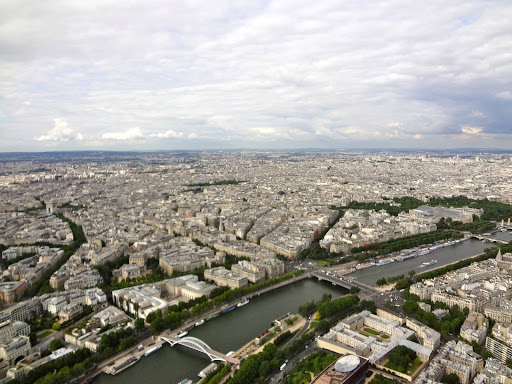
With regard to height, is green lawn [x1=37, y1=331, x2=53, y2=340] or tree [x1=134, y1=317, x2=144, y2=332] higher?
tree [x1=134, y1=317, x2=144, y2=332]

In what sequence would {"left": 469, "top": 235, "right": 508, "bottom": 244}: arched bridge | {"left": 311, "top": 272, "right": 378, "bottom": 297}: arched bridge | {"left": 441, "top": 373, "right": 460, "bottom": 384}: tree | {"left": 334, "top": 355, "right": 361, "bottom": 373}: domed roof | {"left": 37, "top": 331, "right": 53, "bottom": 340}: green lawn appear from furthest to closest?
{"left": 469, "top": 235, "right": 508, "bottom": 244}: arched bridge < {"left": 311, "top": 272, "right": 378, "bottom": 297}: arched bridge < {"left": 37, "top": 331, "right": 53, "bottom": 340}: green lawn < {"left": 334, "top": 355, "right": 361, "bottom": 373}: domed roof < {"left": 441, "top": 373, "right": 460, "bottom": 384}: tree

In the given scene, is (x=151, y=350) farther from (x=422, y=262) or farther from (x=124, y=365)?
(x=422, y=262)

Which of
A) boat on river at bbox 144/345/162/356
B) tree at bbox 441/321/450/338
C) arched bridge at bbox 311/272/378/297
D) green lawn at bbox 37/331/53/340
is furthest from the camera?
arched bridge at bbox 311/272/378/297

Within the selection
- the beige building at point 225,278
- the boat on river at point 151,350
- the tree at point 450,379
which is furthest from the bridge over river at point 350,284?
the boat on river at point 151,350

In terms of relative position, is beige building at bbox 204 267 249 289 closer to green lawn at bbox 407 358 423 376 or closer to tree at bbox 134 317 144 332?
tree at bbox 134 317 144 332

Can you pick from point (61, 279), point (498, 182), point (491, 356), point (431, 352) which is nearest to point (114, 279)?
point (61, 279)

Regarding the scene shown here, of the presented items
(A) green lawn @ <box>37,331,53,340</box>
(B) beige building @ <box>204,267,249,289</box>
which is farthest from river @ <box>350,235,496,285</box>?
(A) green lawn @ <box>37,331,53,340</box>
